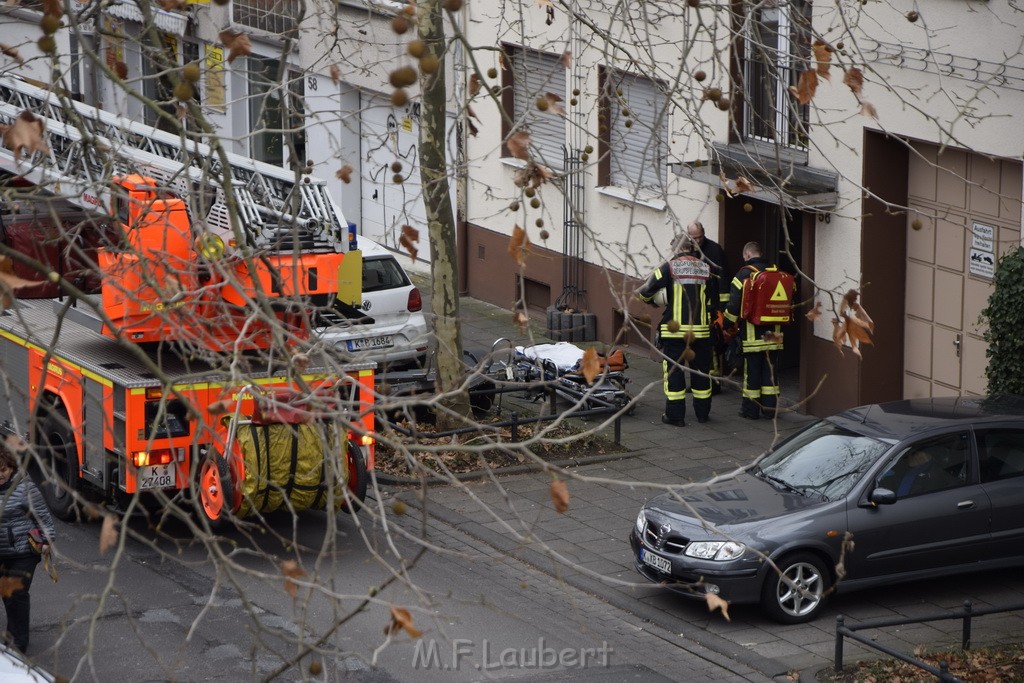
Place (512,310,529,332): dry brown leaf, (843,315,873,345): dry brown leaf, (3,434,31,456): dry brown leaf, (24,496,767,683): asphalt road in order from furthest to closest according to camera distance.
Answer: (24,496,767,683): asphalt road, (512,310,529,332): dry brown leaf, (843,315,873,345): dry brown leaf, (3,434,31,456): dry brown leaf

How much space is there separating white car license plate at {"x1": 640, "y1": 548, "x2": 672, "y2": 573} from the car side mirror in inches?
60.3

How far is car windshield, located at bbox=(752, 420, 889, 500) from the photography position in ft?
36.2

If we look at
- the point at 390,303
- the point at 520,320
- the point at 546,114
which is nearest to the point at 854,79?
the point at 520,320

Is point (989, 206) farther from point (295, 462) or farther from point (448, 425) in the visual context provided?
point (295, 462)

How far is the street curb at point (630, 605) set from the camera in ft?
33.5

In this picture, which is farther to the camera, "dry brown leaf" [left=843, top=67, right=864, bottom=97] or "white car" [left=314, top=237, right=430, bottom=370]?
"white car" [left=314, top=237, right=430, bottom=370]

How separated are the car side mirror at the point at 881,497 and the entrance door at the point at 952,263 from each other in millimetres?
4616

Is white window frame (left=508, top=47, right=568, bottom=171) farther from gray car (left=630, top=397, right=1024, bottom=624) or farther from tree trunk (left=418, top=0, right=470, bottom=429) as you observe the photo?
gray car (left=630, top=397, right=1024, bottom=624)

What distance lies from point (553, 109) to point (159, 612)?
6125mm

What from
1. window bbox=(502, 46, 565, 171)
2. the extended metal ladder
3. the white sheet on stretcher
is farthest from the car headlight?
window bbox=(502, 46, 565, 171)

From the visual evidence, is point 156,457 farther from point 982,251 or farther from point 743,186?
point 982,251

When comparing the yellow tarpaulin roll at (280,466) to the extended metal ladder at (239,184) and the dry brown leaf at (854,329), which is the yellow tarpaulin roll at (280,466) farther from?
the dry brown leaf at (854,329)

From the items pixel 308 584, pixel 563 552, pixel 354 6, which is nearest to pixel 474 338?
pixel 354 6

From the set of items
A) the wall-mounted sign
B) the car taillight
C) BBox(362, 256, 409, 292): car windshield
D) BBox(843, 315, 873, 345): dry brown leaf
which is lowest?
the car taillight
